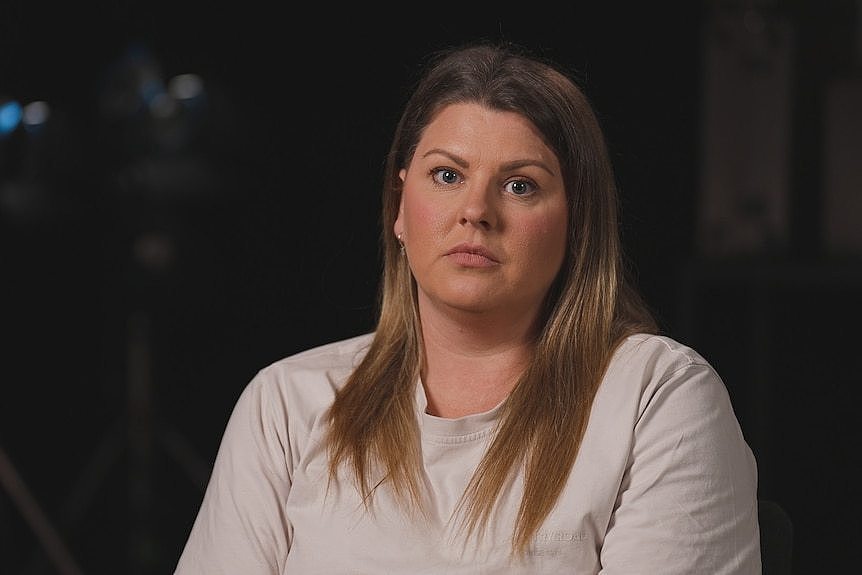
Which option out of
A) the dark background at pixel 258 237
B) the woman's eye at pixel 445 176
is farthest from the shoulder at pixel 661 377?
the dark background at pixel 258 237

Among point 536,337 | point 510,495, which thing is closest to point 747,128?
point 536,337

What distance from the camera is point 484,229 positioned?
1.73 m

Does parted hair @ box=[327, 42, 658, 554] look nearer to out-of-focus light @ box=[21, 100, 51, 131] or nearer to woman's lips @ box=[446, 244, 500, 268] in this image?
woman's lips @ box=[446, 244, 500, 268]

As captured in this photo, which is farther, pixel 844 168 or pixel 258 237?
pixel 258 237

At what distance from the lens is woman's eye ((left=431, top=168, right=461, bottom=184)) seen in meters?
1.79

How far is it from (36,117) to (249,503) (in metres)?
2.19

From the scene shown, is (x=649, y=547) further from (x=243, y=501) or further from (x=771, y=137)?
(x=771, y=137)

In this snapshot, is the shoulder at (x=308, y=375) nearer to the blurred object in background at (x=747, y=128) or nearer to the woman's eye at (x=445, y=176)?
the woman's eye at (x=445, y=176)

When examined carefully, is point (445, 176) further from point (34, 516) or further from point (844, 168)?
point (844, 168)

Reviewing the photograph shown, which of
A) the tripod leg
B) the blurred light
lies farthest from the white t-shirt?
the blurred light

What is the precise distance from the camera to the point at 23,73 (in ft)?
13.4

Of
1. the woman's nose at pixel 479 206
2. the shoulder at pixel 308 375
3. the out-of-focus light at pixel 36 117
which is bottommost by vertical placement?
the shoulder at pixel 308 375

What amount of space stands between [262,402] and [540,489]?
487 millimetres

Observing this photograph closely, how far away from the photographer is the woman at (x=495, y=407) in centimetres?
162
